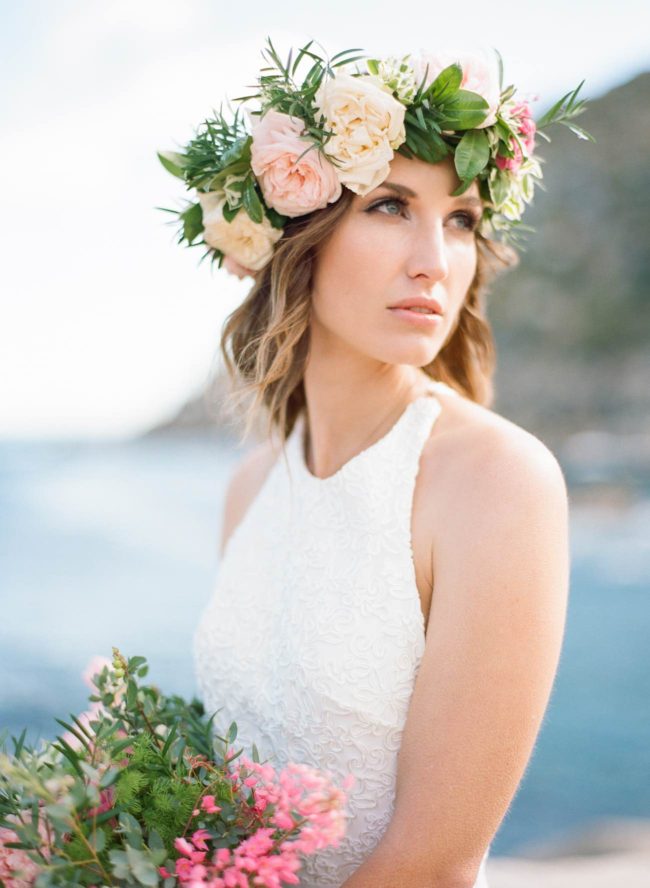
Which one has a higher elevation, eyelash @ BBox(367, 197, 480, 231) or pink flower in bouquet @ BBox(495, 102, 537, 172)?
pink flower in bouquet @ BBox(495, 102, 537, 172)

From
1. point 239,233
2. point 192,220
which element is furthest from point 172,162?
point 239,233

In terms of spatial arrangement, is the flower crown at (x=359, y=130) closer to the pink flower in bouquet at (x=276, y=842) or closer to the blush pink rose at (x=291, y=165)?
the blush pink rose at (x=291, y=165)

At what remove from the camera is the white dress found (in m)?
2.37

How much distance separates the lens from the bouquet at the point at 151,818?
163 cm

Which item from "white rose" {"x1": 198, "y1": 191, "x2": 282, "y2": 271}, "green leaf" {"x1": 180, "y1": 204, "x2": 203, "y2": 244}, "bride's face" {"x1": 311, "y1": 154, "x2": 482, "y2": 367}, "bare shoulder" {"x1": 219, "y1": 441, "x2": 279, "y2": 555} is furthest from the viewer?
"bare shoulder" {"x1": 219, "y1": 441, "x2": 279, "y2": 555}

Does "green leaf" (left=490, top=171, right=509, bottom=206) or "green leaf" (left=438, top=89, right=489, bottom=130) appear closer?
"green leaf" (left=438, top=89, right=489, bottom=130)

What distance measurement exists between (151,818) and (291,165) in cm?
173

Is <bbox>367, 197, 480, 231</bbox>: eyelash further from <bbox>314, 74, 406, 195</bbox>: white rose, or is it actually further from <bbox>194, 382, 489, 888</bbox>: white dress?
<bbox>194, 382, 489, 888</bbox>: white dress

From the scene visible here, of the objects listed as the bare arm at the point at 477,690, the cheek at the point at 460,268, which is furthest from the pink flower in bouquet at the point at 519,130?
the bare arm at the point at 477,690

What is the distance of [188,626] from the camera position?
13211 mm

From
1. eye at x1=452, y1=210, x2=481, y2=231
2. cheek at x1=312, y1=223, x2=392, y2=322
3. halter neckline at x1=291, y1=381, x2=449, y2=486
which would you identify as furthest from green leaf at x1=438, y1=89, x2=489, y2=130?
halter neckline at x1=291, y1=381, x2=449, y2=486

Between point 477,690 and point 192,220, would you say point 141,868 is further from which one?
point 192,220

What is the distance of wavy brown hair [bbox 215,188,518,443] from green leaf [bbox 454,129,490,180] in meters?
0.32

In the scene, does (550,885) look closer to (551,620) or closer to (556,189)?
(551,620)
